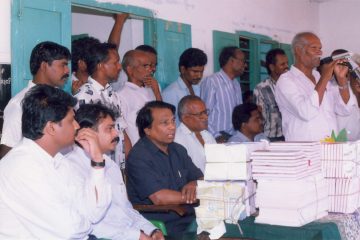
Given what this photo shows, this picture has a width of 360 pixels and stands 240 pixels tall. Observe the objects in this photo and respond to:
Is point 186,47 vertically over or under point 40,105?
over

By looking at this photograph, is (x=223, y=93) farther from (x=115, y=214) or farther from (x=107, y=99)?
(x=115, y=214)

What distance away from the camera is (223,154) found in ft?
7.84

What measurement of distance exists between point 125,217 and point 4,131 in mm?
903

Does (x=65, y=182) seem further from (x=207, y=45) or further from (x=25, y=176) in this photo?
(x=207, y=45)

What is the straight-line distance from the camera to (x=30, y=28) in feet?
11.8

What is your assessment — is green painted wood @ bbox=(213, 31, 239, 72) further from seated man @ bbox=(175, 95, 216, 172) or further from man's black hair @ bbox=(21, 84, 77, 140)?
man's black hair @ bbox=(21, 84, 77, 140)

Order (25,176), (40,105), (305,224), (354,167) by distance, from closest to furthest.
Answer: (25,176) → (40,105) → (305,224) → (354,167)

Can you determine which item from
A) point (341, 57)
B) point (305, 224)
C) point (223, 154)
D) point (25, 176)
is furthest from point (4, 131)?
point (341, 57)

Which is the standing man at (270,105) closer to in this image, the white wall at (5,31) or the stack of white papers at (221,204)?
the white wall at (5,31)

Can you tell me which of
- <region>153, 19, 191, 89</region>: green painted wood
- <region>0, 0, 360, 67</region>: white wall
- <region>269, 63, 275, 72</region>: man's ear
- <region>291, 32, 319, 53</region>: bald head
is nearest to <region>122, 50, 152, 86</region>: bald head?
<region>0, 0, 360, 67</region>: white wall

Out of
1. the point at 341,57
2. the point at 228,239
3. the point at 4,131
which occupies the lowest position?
the point at 228,239

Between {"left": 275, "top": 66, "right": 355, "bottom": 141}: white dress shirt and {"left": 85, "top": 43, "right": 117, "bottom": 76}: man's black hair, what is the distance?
1148 mm

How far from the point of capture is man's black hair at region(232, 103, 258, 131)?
457cm

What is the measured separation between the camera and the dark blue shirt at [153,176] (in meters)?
3.01
